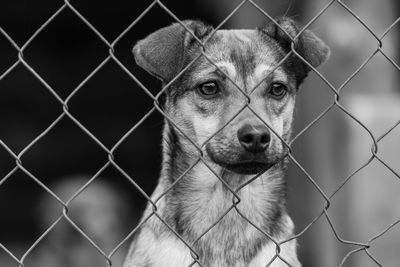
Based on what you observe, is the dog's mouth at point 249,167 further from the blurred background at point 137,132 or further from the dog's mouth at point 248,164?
the blurred background at point 137,132

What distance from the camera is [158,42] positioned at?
4723mm

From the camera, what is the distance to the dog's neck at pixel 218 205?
4.84m

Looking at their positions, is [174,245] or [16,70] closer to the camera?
[174,245]

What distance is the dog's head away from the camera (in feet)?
15.1

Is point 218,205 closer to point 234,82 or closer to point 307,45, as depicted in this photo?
point 234,82

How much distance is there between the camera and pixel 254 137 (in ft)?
14.6

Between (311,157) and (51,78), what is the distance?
399 cm

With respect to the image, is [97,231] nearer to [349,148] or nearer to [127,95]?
[349,148]

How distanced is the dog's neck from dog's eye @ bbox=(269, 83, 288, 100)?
38 centimetres

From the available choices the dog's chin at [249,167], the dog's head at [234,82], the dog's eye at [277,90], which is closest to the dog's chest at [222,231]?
the dog's chin at [249,167]

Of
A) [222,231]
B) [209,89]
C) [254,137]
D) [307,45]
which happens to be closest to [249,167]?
[254,137]

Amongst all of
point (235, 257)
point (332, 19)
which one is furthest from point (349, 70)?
point (235, 257)

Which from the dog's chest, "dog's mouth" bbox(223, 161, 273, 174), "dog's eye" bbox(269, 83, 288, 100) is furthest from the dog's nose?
"dog's eye" bbox(269, 83, 288, 100)

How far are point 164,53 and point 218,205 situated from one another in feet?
3.05
